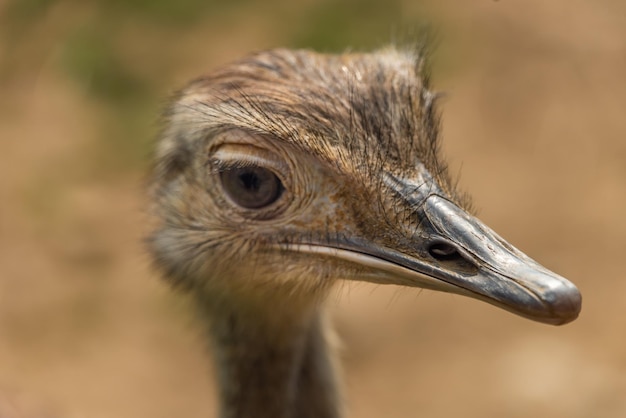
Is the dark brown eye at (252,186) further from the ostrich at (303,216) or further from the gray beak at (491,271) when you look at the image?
the gray beak at (491,271)

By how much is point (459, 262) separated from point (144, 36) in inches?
162

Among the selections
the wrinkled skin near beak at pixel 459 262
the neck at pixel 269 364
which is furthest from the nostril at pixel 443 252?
the neck at pixel 269 364

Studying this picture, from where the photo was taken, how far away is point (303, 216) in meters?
2.42

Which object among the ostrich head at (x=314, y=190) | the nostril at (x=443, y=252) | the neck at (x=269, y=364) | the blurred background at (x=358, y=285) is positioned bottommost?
the neck at (x=269, y=364)

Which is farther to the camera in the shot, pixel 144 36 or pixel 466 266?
pixel 144 36

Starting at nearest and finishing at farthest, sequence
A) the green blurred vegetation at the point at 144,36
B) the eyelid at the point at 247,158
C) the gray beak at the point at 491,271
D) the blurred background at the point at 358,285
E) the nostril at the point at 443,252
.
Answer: the gray beak at the point at 491,271
the nostril at the point at 443,252
the eyelid at the point at 247,158
the blurred background at the point at 358,285
the green blurred vegetation at the point at 144,36

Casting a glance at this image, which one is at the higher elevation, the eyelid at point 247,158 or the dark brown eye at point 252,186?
the eyelid at point 247,158

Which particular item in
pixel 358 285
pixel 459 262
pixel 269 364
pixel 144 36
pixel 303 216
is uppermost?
pixel 144 36

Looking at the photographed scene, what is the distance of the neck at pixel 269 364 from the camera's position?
268 cm

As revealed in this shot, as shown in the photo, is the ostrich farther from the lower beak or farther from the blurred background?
the blurred background

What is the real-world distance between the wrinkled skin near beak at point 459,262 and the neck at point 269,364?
0.37 metres

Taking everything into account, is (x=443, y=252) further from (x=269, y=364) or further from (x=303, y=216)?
(x=269, y=364)

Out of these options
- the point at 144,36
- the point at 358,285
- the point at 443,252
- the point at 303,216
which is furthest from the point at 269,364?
the point at 144,36

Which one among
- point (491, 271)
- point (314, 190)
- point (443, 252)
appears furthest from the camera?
point (314, 190)
